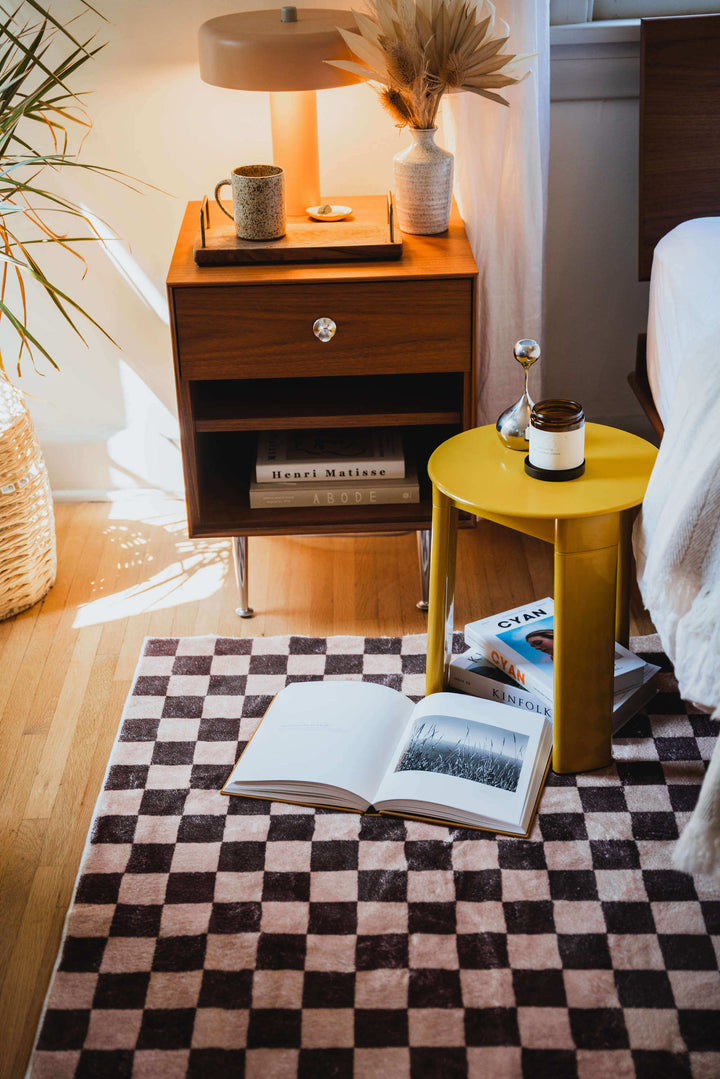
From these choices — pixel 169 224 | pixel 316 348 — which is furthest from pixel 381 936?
pixel 169 224

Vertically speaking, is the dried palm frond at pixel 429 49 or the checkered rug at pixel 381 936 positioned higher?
the dried palm frond at pixel 429 49

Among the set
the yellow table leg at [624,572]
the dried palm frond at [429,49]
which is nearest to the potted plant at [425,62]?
the dried palm frond at [429,49]

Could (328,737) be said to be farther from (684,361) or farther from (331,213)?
(331,213)

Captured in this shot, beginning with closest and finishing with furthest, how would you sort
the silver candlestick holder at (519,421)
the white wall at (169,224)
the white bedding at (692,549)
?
the white bedding at (692,549)
the silver candlestick holder at (519,421)
the white wall at (169,224)

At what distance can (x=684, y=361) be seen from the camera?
1.38m

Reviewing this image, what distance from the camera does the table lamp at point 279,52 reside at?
4.87 feet

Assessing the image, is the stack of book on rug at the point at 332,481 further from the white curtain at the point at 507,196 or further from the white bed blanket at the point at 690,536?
the white bed blanket at the point at 690,536

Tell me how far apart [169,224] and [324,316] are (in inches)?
21.6

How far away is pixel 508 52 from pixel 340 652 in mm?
1001

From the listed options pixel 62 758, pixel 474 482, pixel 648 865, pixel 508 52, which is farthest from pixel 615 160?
pixel 62 758

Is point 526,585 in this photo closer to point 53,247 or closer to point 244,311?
point 244,311

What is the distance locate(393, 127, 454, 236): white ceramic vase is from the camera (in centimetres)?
161

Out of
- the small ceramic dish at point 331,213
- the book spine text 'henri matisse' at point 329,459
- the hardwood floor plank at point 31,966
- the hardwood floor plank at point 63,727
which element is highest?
the small ceramic dish at point 331,213

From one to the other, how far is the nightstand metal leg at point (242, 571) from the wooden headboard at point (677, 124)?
0.84m
